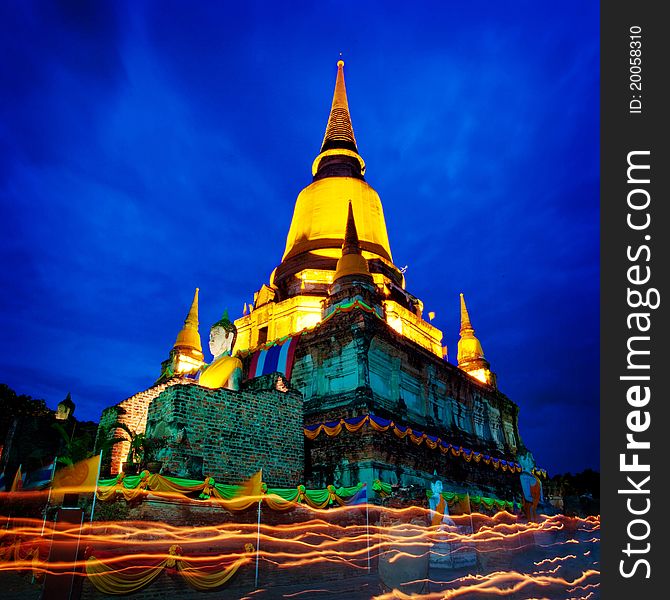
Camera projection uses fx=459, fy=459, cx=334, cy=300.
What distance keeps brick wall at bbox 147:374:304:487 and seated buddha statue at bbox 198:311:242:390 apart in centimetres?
123

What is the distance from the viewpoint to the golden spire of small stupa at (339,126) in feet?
129

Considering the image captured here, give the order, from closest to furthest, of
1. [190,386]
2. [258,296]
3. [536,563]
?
[190,386] → [536,563] → [258,296]

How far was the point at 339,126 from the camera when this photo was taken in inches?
1608

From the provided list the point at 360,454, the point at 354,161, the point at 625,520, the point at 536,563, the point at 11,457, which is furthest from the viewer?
the point at 354,161

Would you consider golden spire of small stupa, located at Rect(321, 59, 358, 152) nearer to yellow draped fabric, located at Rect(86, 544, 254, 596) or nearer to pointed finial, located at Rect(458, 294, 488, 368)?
pointed finial, located at Rect(458, 294, 488, 368)

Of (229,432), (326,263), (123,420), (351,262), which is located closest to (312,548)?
(229,432)

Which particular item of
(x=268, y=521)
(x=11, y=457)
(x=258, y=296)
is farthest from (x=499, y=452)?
(x=11, y=457)

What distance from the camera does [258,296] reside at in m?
31.0

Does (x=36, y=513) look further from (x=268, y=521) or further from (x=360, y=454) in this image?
(x=360, y=454)

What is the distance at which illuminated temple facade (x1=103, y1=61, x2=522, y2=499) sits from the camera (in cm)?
1675

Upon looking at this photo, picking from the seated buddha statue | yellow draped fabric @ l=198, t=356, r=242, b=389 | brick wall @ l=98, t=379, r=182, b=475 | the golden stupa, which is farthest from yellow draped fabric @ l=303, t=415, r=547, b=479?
the golden stupa

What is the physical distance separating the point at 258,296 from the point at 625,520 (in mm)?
26495

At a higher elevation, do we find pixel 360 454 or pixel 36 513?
pixel 360 454

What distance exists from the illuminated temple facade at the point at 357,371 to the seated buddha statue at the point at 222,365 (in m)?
1.42
